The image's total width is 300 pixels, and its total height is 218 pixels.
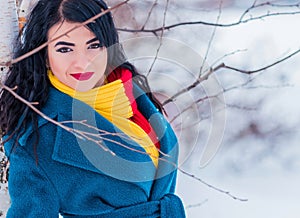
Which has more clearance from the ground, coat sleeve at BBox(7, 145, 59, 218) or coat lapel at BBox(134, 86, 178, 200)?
coat lapel at BBox(134, 86, 178, 200)

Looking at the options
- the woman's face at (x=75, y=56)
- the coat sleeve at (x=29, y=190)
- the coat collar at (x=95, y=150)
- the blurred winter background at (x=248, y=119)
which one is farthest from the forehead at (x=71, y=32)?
the blurred winter background at (x=248, y=119)

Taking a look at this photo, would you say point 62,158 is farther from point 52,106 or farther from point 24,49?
point 24,49

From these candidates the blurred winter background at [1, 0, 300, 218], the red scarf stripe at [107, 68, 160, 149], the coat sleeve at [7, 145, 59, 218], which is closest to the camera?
the coat sleeve at [7, 145, 59, 218]

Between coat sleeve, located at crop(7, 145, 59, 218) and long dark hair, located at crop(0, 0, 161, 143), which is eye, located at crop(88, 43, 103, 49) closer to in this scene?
long dark hair, located at crop(0, 0, 161, 143)

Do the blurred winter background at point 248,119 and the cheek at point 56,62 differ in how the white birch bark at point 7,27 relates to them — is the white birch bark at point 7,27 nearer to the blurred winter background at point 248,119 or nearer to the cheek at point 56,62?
the cheek at point 56,62

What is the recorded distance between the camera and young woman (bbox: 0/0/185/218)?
1.18m

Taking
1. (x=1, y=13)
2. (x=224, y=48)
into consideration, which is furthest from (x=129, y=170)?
(x=224, y=48)

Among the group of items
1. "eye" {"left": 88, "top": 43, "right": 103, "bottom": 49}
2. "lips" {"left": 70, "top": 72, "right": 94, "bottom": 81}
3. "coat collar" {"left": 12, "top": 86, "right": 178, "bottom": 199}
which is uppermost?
"eye" {"left": 88, "top": 43, "right": 103, "bottom": 49}

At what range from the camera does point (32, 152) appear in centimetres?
118

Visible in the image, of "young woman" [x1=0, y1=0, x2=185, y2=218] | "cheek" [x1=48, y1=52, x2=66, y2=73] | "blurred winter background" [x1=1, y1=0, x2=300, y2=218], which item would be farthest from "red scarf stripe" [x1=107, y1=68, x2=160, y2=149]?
"blurred winter background" [x1=1, y1=0, x2=300, y2=218]

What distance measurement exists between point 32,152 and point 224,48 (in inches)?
99.1

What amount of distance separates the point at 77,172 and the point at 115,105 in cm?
14

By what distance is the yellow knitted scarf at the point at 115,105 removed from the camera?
47.8 inches

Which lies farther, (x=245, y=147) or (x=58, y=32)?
(x=245, y=147)
